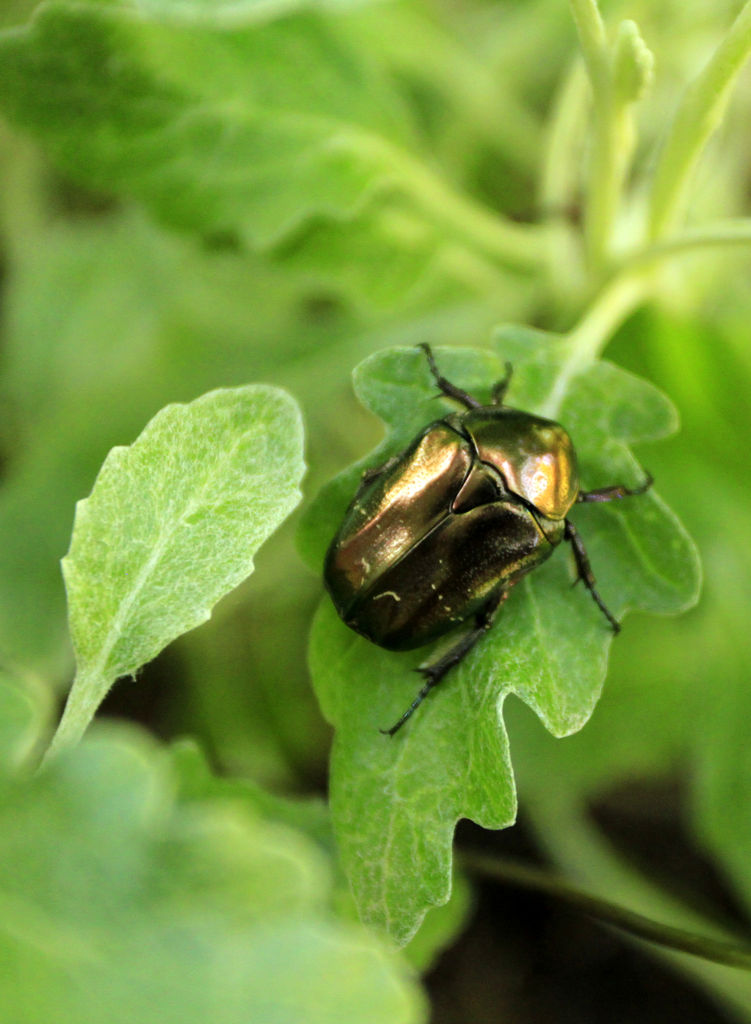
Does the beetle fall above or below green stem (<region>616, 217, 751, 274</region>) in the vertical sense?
below

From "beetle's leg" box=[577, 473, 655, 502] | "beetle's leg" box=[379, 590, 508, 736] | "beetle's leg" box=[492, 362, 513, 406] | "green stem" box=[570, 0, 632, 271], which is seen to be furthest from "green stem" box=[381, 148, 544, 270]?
"beetle's leg" box=[379, 590, 508, 736]

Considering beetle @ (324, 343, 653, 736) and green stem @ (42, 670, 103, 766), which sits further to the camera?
beetle @ (324, 343, 653, 736)

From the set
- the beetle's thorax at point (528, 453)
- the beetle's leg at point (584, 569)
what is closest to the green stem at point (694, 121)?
the beetle's thorax at point (528, 453)

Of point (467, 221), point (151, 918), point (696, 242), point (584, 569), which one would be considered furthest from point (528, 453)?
point (151, 918)

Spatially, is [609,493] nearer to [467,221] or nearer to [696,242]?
[696,242]

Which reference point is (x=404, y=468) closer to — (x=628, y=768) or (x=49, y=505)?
(x=49, y=505)

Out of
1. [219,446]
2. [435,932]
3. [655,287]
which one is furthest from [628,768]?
[219,446]

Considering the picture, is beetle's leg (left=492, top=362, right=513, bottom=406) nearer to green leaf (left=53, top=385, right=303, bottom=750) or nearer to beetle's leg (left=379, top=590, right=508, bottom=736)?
beetle's leg (left=379, top=590, right=508, bottom=736)
